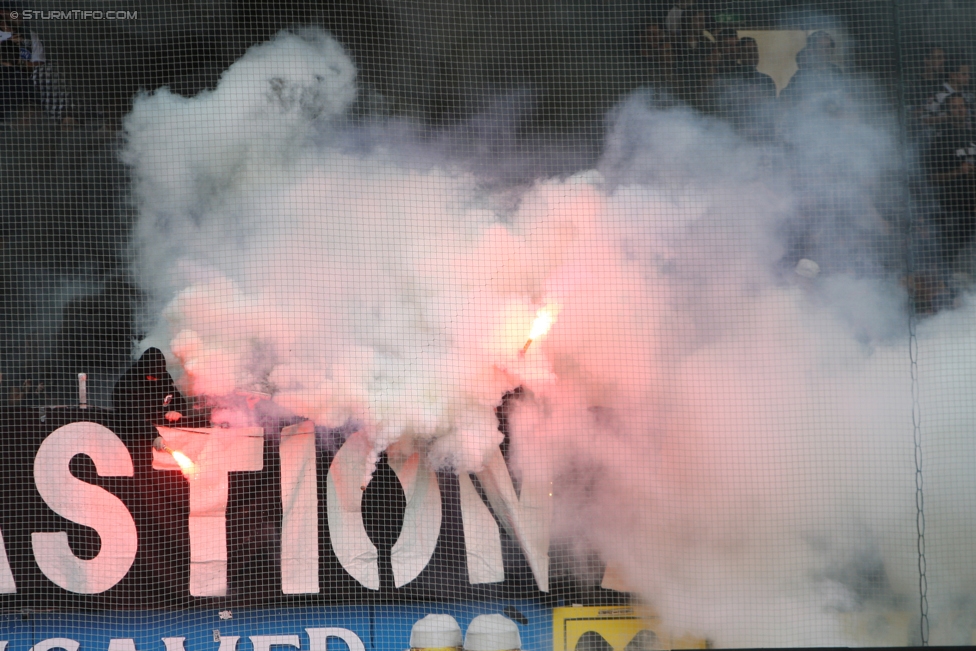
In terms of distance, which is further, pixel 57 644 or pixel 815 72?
pixel 815 72

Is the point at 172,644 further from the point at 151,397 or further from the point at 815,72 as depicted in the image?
the point at 815,72

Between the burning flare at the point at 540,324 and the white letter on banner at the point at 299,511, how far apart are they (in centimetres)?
117

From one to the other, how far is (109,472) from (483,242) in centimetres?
220

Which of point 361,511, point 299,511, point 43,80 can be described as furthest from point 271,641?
point 43,80

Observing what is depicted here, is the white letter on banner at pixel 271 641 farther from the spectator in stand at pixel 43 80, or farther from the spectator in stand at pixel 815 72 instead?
the spectator in stand at pixel 815 72

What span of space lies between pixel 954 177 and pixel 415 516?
3280 millimetres

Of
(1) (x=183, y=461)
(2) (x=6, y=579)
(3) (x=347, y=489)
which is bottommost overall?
(2) (x=6, y=579)

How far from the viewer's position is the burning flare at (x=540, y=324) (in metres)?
5.03

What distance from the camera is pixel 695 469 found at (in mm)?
5102

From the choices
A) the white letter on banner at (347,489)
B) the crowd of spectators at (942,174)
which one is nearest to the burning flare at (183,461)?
the white letter on banner at (347,489)

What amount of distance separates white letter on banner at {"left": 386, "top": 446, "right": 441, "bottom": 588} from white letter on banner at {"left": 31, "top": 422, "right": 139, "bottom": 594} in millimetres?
1308

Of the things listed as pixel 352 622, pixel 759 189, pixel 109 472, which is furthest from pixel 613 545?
pixel 109 472

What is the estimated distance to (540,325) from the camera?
504 cm

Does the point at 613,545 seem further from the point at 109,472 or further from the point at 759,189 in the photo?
the point at 109,472
